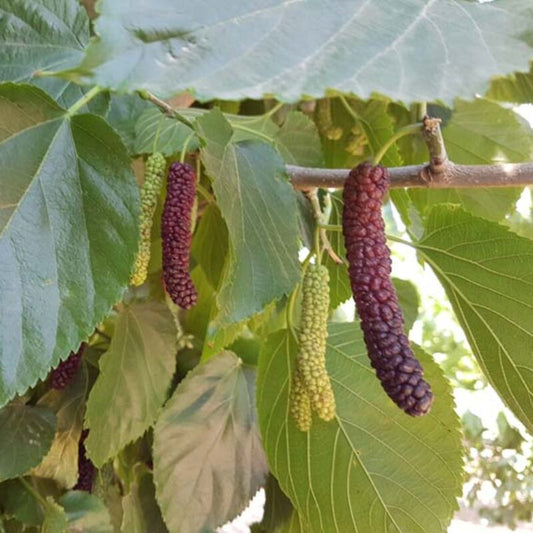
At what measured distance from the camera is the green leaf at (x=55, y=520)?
0.50 metres

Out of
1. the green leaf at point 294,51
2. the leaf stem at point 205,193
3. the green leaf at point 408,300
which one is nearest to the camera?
the green leaf at point 294,51

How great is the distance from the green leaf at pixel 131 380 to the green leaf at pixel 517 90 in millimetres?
320

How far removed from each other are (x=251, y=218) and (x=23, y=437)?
0.26 meters

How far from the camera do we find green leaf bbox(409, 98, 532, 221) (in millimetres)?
614

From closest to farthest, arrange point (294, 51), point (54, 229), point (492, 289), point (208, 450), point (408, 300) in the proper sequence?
point (294, 51) → point (54, 229) → point (492, 289) → point (208, 450) → point (408, 300)

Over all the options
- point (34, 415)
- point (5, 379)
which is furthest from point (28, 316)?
point (34, 415)

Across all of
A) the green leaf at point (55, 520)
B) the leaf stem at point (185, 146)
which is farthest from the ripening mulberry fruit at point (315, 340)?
the green leaf at point (55, 520)

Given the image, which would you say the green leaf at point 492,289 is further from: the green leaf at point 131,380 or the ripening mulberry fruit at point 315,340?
the green leaf at point 131,380

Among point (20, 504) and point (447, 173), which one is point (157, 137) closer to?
point (447, 173)

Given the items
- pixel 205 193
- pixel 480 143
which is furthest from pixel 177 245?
pixel 480 143

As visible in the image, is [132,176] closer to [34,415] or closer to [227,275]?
[227,275]

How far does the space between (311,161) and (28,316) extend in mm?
309

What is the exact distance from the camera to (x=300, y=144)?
1.86 feet

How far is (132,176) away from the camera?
0.34 m
